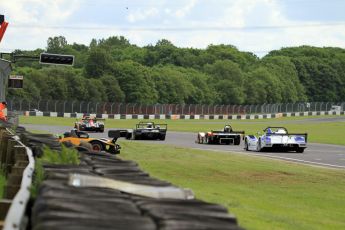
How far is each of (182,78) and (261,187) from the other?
379 ft

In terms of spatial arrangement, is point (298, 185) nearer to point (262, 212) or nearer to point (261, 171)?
point (261, 171)

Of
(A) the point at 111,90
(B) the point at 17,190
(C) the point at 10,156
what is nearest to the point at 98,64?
(A) the point at 111,90

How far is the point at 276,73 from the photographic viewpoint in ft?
545

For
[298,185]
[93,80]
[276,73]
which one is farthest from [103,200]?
[276,73]

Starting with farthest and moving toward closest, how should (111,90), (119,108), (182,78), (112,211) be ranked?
(182,78) → (111,90) → (119,108) → (112,211)

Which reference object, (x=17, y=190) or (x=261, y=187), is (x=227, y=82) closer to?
(x=261, y=187)

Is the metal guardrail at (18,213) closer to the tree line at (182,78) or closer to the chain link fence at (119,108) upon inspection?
the tree line at (182,78)

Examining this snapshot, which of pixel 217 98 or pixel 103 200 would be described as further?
pixel 217 98

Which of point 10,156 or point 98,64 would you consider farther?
point 98,64

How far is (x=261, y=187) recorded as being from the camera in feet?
51.5

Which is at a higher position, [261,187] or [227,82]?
[227,82]

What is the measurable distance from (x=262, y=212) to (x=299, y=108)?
11936 cm

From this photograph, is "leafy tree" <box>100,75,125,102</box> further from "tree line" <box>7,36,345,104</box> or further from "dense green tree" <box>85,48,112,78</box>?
"dense green tree" <box>85,48,112,78</box>

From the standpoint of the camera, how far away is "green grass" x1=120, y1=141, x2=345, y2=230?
1074 centimetres
